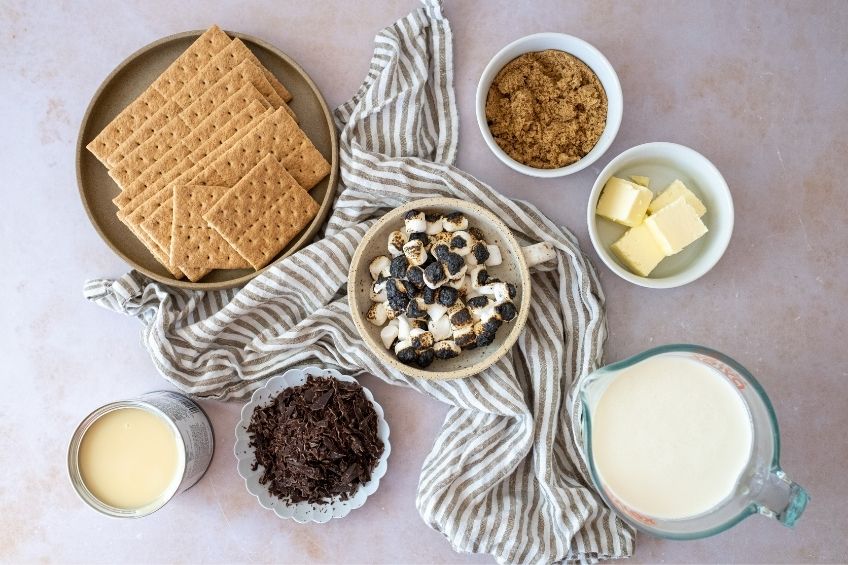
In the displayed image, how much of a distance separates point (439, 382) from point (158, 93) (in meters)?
0.68

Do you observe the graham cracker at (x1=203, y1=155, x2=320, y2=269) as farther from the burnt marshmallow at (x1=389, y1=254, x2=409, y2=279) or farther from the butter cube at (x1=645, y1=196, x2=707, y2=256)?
the butter cube at (x1=645, y1=196, x2=707, y2=256)

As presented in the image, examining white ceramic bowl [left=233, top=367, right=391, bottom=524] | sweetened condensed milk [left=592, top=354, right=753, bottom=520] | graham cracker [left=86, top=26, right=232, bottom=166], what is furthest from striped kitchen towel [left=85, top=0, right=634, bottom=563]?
graham cracker [left=86, top=26, right=232, bottom=166]

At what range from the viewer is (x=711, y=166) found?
107 cm

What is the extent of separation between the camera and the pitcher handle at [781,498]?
88cm

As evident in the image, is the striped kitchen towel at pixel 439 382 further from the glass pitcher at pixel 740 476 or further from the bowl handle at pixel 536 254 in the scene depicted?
the glass pitcher at pixel 740 476

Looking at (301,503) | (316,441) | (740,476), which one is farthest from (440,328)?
(740,476)

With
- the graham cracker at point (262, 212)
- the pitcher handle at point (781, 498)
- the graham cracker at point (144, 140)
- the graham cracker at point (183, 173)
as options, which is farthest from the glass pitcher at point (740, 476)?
the graham cracker at point (144, 140)

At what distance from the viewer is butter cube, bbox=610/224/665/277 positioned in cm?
106

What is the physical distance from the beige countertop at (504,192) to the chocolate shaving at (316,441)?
0.26ft

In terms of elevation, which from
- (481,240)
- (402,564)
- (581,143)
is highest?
(581,143)

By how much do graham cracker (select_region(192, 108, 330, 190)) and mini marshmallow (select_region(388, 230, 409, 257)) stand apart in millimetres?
180

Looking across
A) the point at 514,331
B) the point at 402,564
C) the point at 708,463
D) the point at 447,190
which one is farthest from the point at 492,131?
the point at 402,564

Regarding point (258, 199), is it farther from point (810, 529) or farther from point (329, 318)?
point (810, 529)

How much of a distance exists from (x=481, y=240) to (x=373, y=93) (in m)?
0.31
